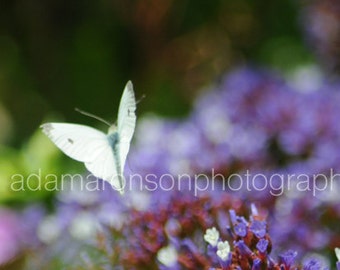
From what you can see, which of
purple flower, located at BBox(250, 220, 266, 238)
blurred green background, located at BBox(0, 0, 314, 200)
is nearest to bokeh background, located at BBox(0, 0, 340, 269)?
blurred green background, located at BBox(0, 0, 314, 200)

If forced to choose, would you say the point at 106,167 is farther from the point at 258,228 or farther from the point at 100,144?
the point at 258,228

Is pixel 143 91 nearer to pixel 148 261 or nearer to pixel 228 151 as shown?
pixel 228 151

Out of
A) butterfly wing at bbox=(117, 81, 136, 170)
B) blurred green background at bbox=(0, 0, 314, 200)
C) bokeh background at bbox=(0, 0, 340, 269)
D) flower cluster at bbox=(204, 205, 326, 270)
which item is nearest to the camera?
flower cluster at bbox=(204, 205, 326, 270)

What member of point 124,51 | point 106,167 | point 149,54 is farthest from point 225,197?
point 124,51

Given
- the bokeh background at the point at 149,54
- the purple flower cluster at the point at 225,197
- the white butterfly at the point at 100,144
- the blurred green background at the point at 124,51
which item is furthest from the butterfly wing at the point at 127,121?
the blurred green background at the point at 124,51

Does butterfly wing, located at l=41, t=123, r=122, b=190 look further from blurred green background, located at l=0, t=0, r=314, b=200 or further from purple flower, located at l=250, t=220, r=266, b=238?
blurred green background, located at l=0, t=0, r=314, b=200

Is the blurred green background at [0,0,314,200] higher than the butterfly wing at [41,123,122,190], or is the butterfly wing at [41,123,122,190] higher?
the blurred green background at [0,0,314,200]

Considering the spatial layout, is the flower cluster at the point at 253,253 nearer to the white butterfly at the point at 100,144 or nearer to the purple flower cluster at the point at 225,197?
the purple flower cluster at the point at 225,197
